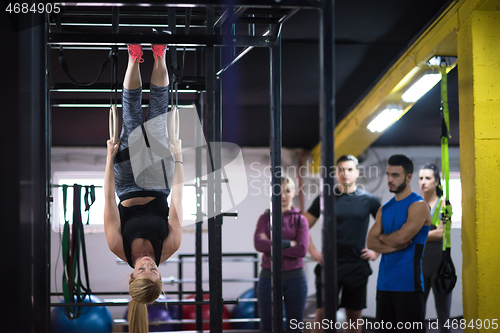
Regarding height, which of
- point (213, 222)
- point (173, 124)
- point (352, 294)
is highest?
point (173, 124)

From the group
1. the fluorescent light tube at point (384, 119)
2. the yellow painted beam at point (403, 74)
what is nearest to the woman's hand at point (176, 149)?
the yellow painted beam at point (403, 74)

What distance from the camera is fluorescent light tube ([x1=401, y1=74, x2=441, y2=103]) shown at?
3.94m

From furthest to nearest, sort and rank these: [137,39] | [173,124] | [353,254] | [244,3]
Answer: [353,254], [173,124], [137,39], [244,3]

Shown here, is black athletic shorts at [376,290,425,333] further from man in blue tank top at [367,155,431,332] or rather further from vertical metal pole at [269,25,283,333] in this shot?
vertical metal pole at [269,25,283,333]

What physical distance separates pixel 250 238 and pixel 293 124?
2105mm

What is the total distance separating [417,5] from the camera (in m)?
3.25

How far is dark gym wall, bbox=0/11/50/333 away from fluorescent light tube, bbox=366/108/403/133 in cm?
421

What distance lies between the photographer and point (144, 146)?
2.43 m

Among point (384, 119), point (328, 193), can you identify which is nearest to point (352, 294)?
point (328, 193)

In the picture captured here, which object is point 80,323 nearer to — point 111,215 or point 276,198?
point 111,215

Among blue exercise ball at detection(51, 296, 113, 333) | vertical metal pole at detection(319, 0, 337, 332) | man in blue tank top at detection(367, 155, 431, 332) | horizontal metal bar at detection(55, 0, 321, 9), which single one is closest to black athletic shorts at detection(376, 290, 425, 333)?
man in blue tank top at detection(367, 155, 431, 332)

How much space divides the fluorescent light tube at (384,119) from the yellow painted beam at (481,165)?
2.37m

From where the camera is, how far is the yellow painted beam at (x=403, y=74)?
9.55ft

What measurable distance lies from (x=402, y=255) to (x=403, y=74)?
1.96m
